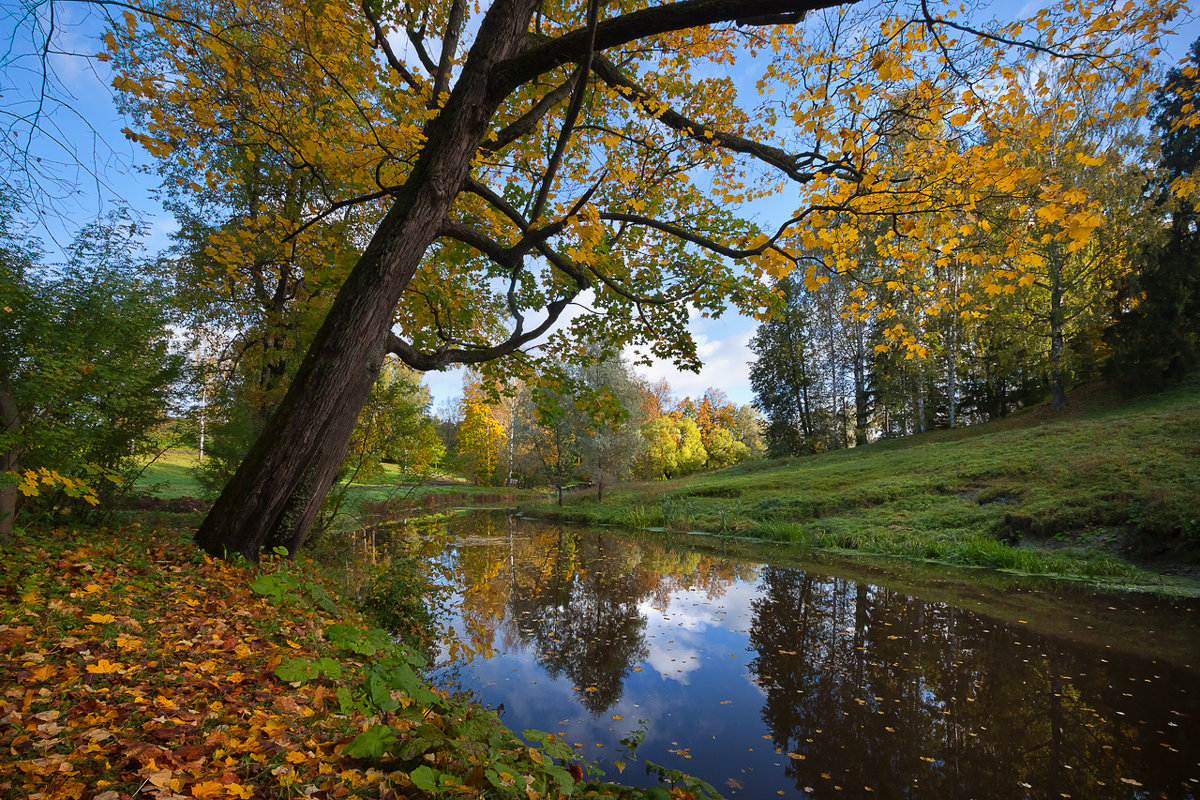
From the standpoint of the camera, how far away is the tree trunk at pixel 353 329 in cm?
420

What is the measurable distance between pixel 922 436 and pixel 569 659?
24313 millimetres

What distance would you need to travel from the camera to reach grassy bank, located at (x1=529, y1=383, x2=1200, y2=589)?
27.5 feet

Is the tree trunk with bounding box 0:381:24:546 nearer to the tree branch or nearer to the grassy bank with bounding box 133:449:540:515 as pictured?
the grassy bank with bounding box 133:449:540:515

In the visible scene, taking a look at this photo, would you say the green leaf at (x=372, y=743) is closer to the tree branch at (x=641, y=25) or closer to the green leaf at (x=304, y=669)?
the green leaf at (x=304, y=669)

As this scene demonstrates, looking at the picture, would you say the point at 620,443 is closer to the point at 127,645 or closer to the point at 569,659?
the point at 569,659

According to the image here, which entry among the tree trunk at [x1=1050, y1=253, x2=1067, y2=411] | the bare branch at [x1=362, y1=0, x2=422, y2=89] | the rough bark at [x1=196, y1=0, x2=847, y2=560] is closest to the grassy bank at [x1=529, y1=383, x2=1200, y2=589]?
the tree trunk at [x1=1050, y1=253, x2=1067, y2=411]

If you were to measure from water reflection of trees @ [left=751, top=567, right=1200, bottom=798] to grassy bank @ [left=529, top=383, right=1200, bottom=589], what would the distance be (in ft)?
15.1

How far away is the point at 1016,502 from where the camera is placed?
1112 cm

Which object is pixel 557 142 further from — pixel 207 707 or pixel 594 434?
pixel 594 434

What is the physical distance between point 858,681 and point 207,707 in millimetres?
5131

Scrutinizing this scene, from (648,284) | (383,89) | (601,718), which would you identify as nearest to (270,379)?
(383,89)

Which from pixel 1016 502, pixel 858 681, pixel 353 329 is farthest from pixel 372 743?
pixel 1016 502

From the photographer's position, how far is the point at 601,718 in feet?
14.0

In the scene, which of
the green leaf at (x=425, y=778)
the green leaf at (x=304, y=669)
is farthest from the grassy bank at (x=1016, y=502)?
the green leaf at (x=304, y=669)
